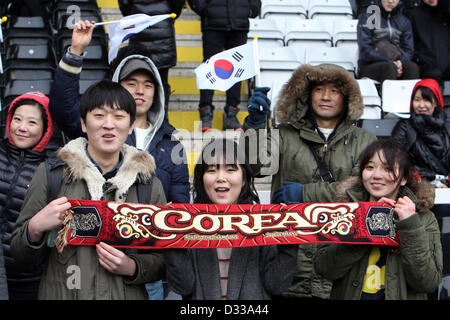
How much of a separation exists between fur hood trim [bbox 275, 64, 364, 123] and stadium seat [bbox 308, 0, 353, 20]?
536 cm

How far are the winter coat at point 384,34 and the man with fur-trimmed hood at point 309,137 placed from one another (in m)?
3.35

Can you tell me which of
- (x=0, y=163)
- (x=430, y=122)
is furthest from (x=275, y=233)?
(x=430, y=122)

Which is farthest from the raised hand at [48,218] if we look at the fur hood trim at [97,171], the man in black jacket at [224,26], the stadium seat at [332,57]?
the stadium seat at [332,57]

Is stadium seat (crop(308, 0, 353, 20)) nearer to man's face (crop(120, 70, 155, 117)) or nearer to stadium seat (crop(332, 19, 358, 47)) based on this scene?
stadium seat (crop(332, 19, 358, 47))

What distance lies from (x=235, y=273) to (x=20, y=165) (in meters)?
1.56

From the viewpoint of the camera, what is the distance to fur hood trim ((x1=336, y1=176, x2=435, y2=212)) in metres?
3.37

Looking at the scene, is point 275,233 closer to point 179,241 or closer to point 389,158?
point 179,241

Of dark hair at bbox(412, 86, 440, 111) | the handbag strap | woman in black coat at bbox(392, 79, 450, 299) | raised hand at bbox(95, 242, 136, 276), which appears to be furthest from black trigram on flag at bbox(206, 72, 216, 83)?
dark hair at bbox(412, 86, 440, 111)

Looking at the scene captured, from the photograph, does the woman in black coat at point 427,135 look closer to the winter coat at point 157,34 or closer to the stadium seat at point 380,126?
the stadium seat at point 380,126

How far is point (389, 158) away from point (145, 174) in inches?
51.1

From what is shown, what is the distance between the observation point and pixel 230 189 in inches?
132

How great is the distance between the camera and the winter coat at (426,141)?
18.3 ft

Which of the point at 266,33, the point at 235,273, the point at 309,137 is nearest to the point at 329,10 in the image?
the point at 266,33

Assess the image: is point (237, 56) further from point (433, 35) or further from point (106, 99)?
point (433, 35)
